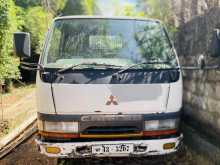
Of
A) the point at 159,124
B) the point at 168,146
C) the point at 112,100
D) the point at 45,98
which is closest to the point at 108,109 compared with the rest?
the point at 112,100

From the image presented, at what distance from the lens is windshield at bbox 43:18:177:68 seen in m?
5.33

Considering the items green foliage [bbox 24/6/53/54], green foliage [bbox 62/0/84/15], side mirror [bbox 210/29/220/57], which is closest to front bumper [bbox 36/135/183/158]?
side mirror [bbox 210/29/220/57]

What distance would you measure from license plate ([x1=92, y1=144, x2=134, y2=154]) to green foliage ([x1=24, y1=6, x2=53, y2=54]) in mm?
13484

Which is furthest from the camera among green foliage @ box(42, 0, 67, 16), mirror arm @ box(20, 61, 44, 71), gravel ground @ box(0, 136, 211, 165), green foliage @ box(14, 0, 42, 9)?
green foliage @ box(42, 0, 67, 16)

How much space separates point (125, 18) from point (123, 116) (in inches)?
69.0

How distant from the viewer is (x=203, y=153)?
5.88 meters

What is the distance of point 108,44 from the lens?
5.61m

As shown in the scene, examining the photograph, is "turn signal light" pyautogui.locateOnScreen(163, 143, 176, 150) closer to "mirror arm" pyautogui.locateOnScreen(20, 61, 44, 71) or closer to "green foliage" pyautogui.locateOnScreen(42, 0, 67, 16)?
"mirror arm" pyautogui.locateOnScreen(20, 61, 44, 71)

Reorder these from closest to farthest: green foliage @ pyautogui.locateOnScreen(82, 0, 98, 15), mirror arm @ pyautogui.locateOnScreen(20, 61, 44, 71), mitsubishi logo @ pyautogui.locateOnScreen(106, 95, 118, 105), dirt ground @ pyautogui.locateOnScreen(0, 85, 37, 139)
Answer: mitsubishi logo @ pyautogui.locateOnScreen(106, 95, 118, 105), mirror arm @ pyautogui.locateOnScreen(20, 61, 44, 71), dirt ground @ pyautogui.locateOnScreen(0, 85, 37, 139), green foliage @ pyautogui.locateOnScreen(82, 0, 98, 15)

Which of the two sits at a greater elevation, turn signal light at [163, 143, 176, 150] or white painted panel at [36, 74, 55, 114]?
white painted panel at [36, 74, 55, 114]

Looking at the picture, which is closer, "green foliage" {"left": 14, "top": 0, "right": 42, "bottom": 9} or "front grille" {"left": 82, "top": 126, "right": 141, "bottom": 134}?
"front grille" {"left": 82, "top": 126, "right": 141, "bottom": 134}

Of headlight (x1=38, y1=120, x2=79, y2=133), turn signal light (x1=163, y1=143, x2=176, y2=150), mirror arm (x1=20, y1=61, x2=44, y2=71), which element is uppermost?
mirror arm (x1=20, y1=61, x2=44, y2=71)

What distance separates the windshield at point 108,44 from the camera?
17.5 ft

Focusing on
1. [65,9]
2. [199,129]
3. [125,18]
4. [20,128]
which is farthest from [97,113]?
[65,9]
